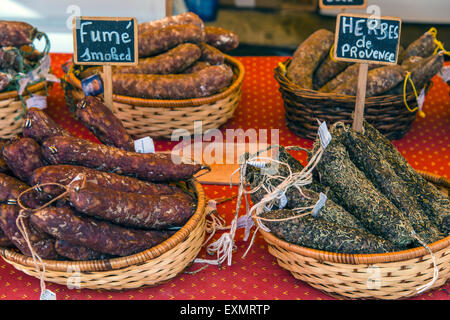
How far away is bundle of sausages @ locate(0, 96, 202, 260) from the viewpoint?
3.97 ft

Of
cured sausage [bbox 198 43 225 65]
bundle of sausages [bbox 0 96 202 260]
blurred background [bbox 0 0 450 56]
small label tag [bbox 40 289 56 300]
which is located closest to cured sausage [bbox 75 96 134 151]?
bundle of sausages [bbox 0 96 202 260]

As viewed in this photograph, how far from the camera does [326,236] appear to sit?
124 cm

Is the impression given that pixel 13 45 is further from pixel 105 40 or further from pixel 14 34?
pixel 105 40

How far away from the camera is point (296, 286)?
4.39ft

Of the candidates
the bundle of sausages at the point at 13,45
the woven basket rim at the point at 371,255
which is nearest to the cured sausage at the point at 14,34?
the bundle of sausages at the point at 13,45

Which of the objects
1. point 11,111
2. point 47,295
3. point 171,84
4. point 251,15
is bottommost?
point 251,15

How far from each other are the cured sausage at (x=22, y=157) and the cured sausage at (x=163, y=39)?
899 millimetres

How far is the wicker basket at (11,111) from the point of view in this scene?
1963 mm

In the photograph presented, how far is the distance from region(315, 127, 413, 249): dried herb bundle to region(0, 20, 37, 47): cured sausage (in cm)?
131

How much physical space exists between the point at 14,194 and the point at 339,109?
3.70 feet

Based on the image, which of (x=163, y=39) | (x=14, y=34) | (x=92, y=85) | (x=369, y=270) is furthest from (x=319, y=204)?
(x=14, y=34)

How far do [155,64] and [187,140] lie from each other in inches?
12.7
